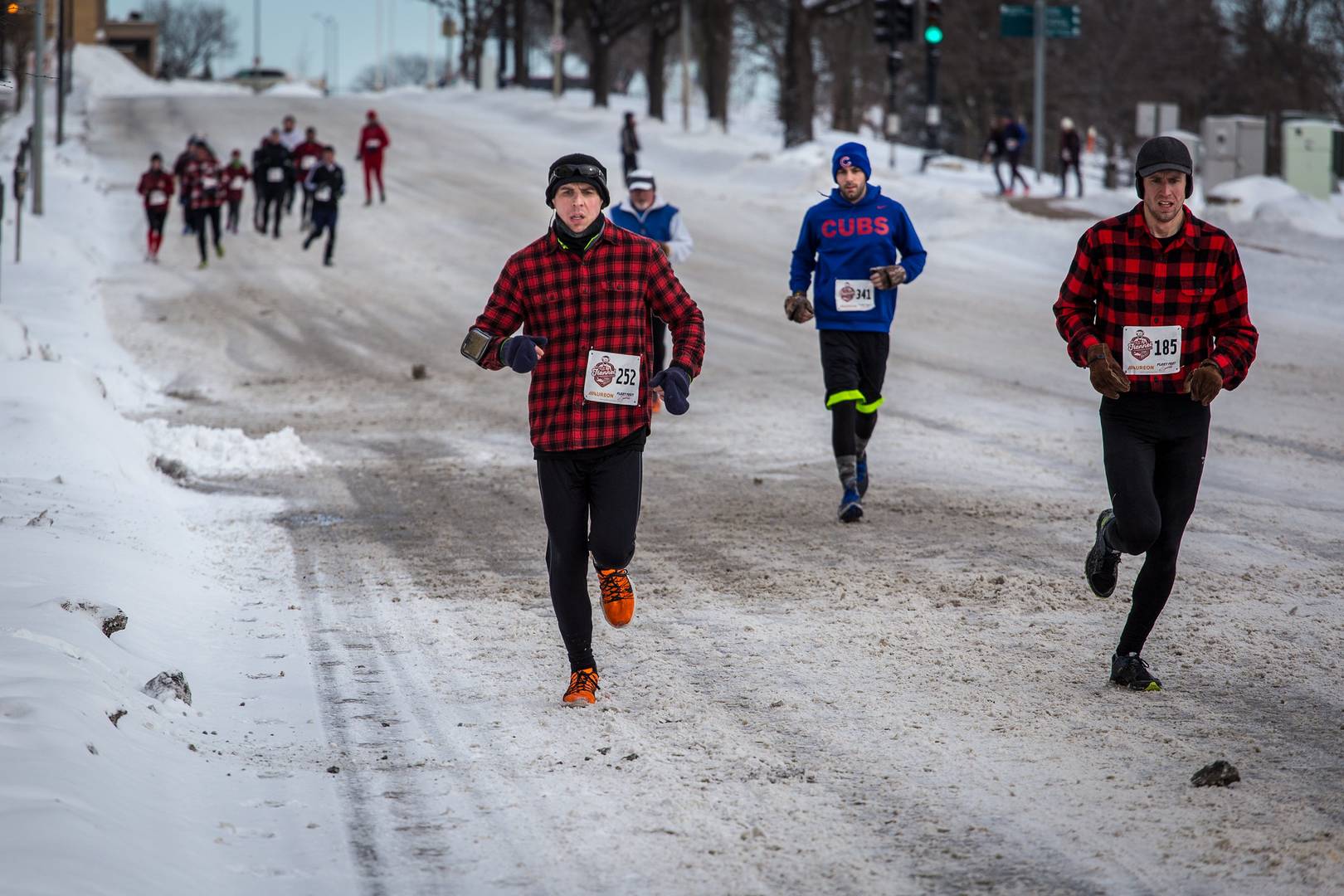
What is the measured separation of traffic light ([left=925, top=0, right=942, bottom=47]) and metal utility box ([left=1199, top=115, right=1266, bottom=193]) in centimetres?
587

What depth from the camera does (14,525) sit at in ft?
24.3

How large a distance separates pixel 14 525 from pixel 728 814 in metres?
4.43

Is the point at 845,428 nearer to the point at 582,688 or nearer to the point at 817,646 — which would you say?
the point at 817,646

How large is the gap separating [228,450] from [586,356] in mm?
6149

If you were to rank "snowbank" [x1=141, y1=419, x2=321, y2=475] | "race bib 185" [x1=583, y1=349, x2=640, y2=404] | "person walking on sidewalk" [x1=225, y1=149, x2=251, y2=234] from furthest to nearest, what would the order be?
"person walking on sidewalk" [x1=225, y1=149, x2=251, y2=234] < "snowbank" [x1=141, y1=419, x2=321, y2=475] < "race bib 185" [x1=583, y1=349, x2=640, y2=404]

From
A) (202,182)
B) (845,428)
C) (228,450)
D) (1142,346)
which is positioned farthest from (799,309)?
(202,182)

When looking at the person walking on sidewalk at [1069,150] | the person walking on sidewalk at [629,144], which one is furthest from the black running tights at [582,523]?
the person walking on sidewalk at [629,144]

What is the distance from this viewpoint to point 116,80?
213 ft

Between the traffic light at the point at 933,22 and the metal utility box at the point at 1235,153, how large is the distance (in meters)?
5.87

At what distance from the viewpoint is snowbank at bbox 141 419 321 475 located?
10695 mm

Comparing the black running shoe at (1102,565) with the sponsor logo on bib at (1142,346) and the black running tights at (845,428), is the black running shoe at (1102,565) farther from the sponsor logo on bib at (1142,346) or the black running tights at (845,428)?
the black running tights at (845,428)

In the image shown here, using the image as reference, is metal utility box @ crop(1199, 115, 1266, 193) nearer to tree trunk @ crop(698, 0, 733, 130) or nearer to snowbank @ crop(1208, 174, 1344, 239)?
snowbank @ crop(1208, 174, 1344, 239)

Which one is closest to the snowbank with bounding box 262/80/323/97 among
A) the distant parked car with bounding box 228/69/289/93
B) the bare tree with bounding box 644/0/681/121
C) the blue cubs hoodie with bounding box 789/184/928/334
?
the distant parked car with bounding box 228/69/289/93

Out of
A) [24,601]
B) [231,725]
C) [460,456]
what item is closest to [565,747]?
[231,725]
